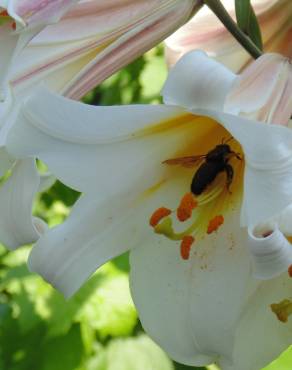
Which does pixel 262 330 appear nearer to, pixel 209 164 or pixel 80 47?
pixel 209 164

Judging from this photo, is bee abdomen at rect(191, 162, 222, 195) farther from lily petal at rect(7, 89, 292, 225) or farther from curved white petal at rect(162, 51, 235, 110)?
curved white petal at rect(162, 51, 235, 110)

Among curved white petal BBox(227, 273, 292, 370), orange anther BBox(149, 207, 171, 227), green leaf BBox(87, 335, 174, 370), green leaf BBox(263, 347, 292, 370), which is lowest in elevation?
green leaf BBox(87, 335, 174, 370)

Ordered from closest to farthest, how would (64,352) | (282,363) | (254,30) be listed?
(254,30) < (282,363) < (64,352)

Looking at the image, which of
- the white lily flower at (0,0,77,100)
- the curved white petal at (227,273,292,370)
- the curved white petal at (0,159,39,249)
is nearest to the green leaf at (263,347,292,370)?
the curved white petal at (227,273,292,370)

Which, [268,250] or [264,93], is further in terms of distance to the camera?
[264,93]

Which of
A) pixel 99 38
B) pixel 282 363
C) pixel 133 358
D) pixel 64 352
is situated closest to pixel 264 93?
pixel 99 38

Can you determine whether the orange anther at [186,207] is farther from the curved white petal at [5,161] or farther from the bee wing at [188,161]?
the curved white petal at [5,161]
